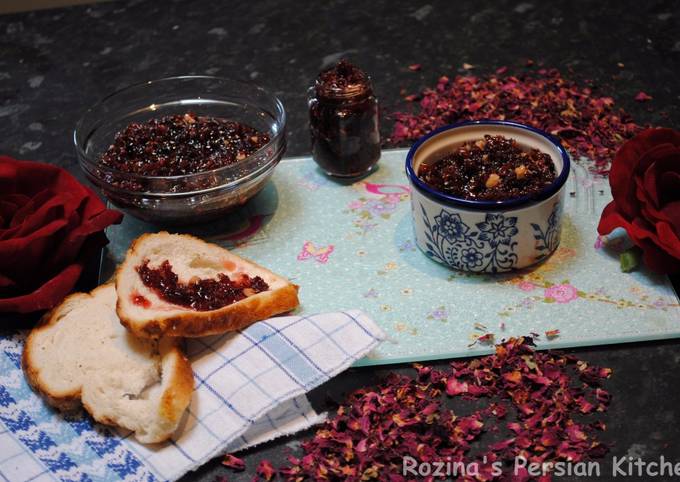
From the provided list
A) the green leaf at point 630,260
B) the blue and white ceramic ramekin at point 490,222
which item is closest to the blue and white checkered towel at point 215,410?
the blue and white ceramic ramekin at point 490,222

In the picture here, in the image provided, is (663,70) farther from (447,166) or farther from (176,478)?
(176,478)

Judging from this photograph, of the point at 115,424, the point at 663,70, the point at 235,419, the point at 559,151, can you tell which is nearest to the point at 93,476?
the point at 115,424

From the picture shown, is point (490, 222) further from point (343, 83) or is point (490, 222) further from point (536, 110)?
point (536, 110)

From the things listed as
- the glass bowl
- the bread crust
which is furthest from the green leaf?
the bread crust

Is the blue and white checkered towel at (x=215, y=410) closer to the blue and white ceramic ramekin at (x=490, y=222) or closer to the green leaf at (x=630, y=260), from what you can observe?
the blue and white ceramic ramekin at (x=490, y=222)

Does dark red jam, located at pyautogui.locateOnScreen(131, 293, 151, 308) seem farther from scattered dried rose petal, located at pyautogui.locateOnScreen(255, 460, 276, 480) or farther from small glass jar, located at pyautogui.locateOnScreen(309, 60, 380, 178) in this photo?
small glass jar, located at pyautogui.locateOnScreen(309, 60, 380, 178)

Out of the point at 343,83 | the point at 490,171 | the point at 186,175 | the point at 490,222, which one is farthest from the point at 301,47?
the point at 490,222
